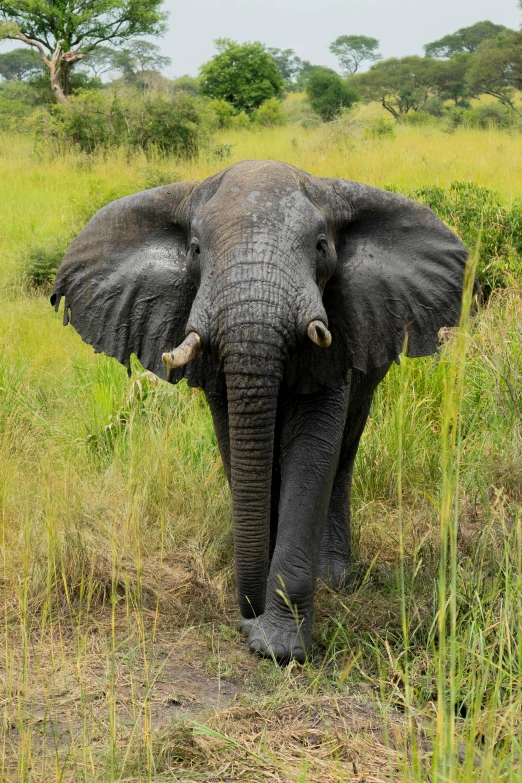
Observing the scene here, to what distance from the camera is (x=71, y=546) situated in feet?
12.6

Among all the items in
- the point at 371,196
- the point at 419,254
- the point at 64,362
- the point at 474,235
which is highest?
the point at 371,196

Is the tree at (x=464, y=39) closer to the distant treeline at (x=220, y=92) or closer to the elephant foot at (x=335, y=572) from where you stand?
the distant treeline at (x=220, y=92)

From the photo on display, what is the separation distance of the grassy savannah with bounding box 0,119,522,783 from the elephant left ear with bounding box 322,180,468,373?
1.01ft

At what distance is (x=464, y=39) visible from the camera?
4553cm

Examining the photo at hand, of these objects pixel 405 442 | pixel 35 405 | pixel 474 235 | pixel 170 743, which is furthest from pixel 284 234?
pixel 474 235

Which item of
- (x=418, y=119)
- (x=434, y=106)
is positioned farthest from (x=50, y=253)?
(x=434, y=106)

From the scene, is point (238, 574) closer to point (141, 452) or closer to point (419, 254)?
point (419, 254)

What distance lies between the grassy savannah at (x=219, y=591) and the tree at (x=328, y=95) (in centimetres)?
1721

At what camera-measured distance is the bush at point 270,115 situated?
20.6 meters

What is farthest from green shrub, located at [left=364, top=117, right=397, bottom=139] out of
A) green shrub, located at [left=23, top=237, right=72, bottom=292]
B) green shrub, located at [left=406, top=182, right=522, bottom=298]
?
green shrub, located at [left=406, top=182, right=522, bottom=298]

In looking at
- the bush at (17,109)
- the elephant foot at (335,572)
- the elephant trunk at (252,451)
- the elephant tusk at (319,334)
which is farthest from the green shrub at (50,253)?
the bush at (17,109)

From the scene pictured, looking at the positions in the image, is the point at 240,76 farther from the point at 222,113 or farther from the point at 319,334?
the point at 319,334

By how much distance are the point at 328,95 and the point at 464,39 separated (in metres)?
24.4

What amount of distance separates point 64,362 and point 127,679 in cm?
351
